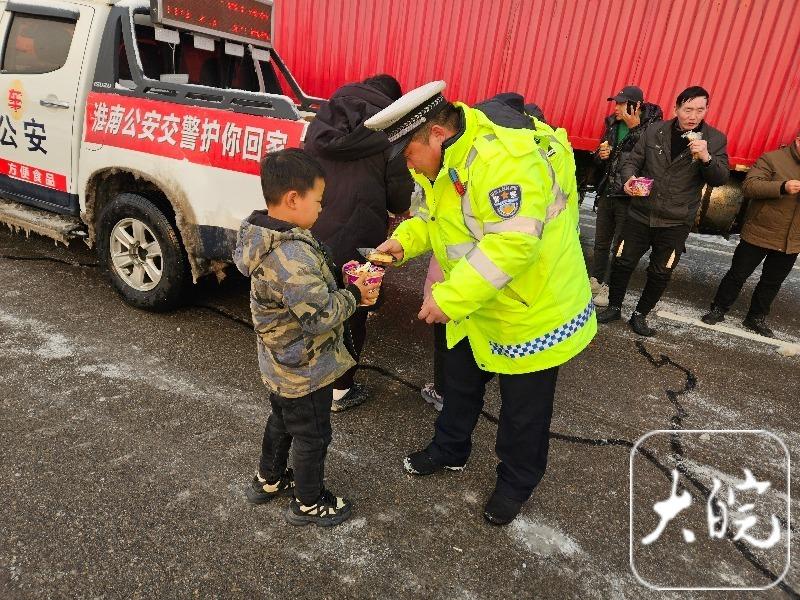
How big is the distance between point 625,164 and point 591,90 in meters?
1.85

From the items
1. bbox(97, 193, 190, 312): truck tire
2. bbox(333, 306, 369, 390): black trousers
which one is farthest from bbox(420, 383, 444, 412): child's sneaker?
bbox(97, 193, 190, 312): truck tire

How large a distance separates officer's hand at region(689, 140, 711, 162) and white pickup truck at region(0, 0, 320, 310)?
2841 mm

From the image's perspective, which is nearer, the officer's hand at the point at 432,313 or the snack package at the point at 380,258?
the officer's hand at the point at 432,313

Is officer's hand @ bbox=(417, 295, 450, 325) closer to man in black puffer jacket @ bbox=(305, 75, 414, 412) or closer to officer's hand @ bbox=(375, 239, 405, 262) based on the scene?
officer's hand @ bbox=(375, 239, 405, 262)

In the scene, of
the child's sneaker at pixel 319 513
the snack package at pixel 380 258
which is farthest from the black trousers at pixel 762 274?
the child's sneaker at pixel 319 513

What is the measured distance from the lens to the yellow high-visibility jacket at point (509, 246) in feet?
5.83

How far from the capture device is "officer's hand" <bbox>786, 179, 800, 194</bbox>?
14.1 ft

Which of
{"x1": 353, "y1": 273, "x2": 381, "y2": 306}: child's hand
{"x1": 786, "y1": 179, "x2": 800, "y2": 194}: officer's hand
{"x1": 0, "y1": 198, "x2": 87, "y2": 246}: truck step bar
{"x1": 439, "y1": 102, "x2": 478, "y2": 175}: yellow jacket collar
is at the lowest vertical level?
{"x1": 0, "y1": 198, "x2": 87, "y2": 246}: truck step bar

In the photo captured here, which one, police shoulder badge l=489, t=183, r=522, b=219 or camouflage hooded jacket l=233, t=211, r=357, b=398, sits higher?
police shoulder badge l=489, t=183, r=522, b=219

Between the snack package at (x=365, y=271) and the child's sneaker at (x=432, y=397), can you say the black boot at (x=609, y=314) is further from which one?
the snack package at (x=365, y=271)

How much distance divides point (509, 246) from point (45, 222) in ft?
13.4

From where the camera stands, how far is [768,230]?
15.2ft

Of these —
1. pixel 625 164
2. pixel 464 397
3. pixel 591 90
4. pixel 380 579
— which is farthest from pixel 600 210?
pixel 380 579

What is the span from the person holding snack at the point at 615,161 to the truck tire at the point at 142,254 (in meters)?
3.72
